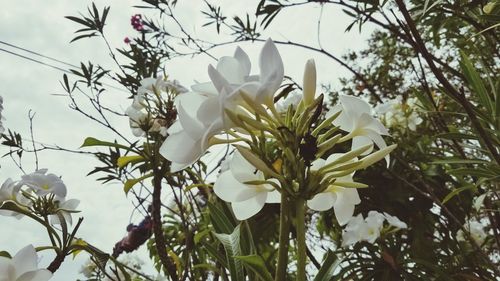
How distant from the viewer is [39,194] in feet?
2.39

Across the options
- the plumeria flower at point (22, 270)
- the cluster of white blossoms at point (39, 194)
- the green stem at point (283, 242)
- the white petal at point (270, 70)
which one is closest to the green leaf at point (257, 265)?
the green stem at point (283, 242)

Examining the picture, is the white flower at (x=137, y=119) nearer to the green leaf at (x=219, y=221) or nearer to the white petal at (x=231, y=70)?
the green leaf at (x=219, y=221)

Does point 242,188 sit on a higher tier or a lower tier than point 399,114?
lower

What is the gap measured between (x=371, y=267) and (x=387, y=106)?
0.62m

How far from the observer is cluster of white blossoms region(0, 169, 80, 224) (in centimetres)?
70

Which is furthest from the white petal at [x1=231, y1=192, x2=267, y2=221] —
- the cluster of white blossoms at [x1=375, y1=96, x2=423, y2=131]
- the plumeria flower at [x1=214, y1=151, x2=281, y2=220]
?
the cluster of white blossoms at [x1=375, y1=96, x2=423, y2=131]

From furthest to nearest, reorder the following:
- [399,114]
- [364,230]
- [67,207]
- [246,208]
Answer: [399,114] < [364,230] < [67,207] < [246,208]

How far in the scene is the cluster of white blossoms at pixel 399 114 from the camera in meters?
1.74

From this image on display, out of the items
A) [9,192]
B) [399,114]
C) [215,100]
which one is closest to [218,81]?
[215,100]

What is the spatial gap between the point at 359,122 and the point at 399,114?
55.1 inches

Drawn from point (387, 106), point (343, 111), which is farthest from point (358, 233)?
point (343, 111)

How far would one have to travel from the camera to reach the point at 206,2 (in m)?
1.81

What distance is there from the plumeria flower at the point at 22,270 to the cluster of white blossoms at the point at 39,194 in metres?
0.17

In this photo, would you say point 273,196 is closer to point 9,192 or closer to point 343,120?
point 343,120
